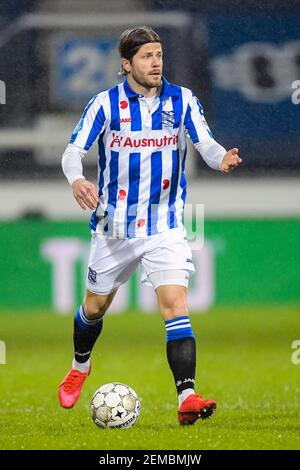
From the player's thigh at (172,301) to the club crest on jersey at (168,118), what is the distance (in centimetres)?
72

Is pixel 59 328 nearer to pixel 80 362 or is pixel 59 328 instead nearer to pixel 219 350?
pixel 219 350

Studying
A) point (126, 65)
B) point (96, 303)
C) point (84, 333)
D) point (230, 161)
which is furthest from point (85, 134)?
point (84, 333)

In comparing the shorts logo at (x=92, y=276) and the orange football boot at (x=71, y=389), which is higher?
the shorts logo at (x=92, y=276)

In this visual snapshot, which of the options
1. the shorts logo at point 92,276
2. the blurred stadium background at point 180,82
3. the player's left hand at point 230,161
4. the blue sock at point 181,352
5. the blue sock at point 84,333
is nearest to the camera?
the player's left hand at point 230,161

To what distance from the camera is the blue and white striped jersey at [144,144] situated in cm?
558

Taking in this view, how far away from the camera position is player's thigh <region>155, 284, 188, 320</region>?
5398 mm

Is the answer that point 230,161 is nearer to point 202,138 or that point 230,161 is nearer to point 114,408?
point 202,138

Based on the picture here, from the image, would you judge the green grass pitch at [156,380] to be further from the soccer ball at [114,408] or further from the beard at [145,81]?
the beard at [145,81]

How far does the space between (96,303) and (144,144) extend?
2.65ft

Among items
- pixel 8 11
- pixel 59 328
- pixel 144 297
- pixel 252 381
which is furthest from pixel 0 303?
pixel 8 11

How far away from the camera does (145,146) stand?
5586mm

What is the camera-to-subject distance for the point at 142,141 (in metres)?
5.59

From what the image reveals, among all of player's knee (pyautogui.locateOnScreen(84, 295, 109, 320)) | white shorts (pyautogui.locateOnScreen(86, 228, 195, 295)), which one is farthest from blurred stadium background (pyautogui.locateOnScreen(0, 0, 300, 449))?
white shorts (pyautogui.locateOnScreen(86, 228, 195, 295))

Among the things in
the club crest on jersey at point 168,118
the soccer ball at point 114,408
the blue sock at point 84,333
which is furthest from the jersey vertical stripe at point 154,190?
the soccer ball at point 114,408
